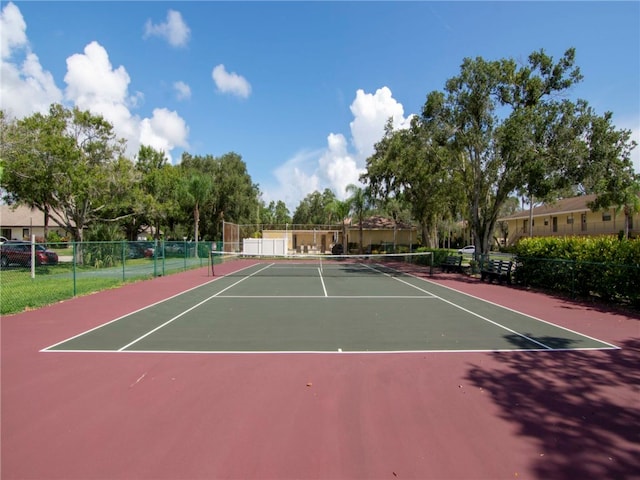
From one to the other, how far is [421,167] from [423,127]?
130 inches

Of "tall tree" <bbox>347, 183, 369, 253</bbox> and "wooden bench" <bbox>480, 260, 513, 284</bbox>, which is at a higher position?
"tall tree" <bbox>347, 183, 369, 253</bbox>

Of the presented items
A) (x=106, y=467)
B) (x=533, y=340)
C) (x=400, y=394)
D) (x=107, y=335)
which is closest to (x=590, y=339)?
(x=533, y=340)

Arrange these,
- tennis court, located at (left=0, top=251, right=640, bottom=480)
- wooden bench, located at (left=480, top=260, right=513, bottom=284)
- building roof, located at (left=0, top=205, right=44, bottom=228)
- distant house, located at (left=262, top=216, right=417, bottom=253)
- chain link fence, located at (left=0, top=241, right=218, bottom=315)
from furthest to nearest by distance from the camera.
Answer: building roof, located at (left=0, top=205, right=44, bottom=228)
distant house, located at (left=262, top=216, right=417, bottom=253)
wooden bench, located at (left=480, top=260, right=513, bottom=284)
chain link fence, located at (left=0, top=241, right=218, bottom=315)
tennis court, located at (left=0, top=251, right=640, bottom=480)

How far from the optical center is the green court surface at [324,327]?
7344 mm

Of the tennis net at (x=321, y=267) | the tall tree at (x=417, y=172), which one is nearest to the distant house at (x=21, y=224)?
the tennis net at (x=321, y=267)

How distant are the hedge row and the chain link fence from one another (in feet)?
57.8

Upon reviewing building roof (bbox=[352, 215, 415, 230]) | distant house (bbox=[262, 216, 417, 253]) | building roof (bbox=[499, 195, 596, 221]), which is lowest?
distant house (bbox=[262, 216, 417, 253])

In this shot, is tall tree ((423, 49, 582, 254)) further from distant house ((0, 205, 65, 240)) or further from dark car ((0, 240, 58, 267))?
distant house ((0, 205, 65, 240))

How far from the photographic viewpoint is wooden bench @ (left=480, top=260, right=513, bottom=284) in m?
18.2

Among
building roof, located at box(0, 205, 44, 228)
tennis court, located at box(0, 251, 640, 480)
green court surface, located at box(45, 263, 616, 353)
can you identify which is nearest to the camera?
tennis court, located at box(0, 251, 640, 480)

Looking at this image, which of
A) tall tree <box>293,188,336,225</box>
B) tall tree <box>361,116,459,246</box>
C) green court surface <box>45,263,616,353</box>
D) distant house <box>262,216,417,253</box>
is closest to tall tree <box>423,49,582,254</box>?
tall tree <box>361,116,459,246</box>

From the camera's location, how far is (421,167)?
2522 cm

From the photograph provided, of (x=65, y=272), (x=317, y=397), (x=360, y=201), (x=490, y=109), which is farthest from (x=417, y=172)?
(x=317, y=397)

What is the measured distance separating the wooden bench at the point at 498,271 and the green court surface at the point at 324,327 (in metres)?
5.50
